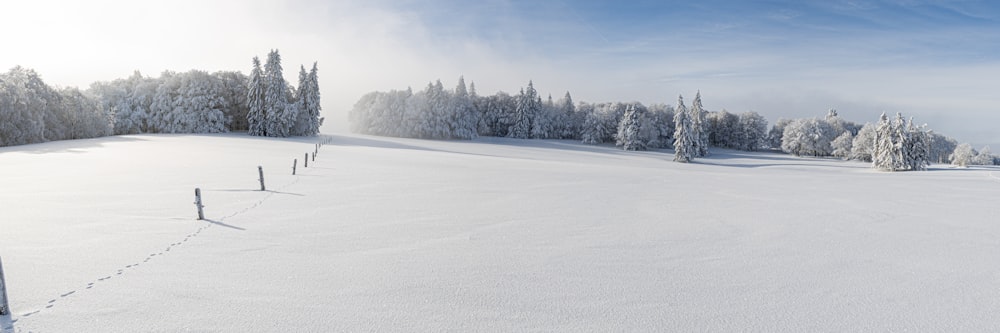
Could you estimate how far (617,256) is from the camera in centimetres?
802

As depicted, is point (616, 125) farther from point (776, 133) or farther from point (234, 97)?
point (234, 97)

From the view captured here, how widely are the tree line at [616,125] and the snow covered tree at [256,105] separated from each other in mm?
20381

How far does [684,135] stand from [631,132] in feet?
51.2

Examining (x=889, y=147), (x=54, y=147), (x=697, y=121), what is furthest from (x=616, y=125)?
(x=54, y=147)

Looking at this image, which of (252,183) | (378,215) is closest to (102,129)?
(252,183)

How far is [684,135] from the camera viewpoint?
211 ft

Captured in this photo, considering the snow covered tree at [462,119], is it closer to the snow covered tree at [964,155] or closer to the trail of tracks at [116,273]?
the trail of tracks at [116,273]

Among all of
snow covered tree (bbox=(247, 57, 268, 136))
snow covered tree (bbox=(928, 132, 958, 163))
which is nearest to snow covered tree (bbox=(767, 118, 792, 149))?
snow covered tree (bbox=(928, 132, 958, 163))

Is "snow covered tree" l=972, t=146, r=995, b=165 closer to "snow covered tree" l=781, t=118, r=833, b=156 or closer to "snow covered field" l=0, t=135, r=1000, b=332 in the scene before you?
"snow covered tree" l=781, t=118, r=833, b=156

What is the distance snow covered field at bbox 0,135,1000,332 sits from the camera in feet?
17.5

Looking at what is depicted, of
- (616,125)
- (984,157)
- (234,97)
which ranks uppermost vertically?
(234,97)

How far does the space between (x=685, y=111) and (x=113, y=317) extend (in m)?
67.5

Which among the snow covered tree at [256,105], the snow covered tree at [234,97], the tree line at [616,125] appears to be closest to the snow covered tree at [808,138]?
the tree line at [616,125]

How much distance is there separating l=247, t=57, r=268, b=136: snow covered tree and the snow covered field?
166 ft
